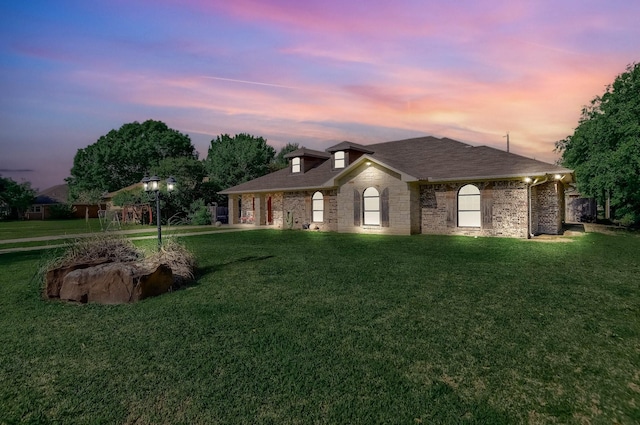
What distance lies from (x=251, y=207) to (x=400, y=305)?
76.7 feet

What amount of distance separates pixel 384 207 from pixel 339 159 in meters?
5.71

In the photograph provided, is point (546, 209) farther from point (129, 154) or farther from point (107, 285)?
point (129, 154)

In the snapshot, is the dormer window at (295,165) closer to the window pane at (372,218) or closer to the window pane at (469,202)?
the window pane at (372,218)

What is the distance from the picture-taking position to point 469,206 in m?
18.2

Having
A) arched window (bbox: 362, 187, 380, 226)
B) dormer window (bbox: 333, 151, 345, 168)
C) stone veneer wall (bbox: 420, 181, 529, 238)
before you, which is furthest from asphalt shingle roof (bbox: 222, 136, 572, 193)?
arched window (bbox: 362, 187, 380, 226)

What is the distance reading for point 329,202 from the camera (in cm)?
2262

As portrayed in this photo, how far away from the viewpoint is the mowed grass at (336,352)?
136 inches

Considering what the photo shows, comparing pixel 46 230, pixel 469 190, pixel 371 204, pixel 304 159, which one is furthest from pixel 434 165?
Result: pixel 46 230

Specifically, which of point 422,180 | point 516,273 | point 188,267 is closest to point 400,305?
point 516,273

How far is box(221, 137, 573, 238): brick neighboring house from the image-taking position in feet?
56.0

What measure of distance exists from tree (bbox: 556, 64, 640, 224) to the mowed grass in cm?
1906

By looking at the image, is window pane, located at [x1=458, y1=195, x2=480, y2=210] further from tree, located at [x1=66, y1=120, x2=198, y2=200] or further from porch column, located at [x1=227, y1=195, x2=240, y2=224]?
tree, located at [x1=66, y1=120, x2=198, y2=200]

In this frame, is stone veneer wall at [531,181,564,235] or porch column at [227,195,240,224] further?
porch column at [227,195,240,224]

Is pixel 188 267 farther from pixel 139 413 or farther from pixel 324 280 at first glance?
pixel 139 413
